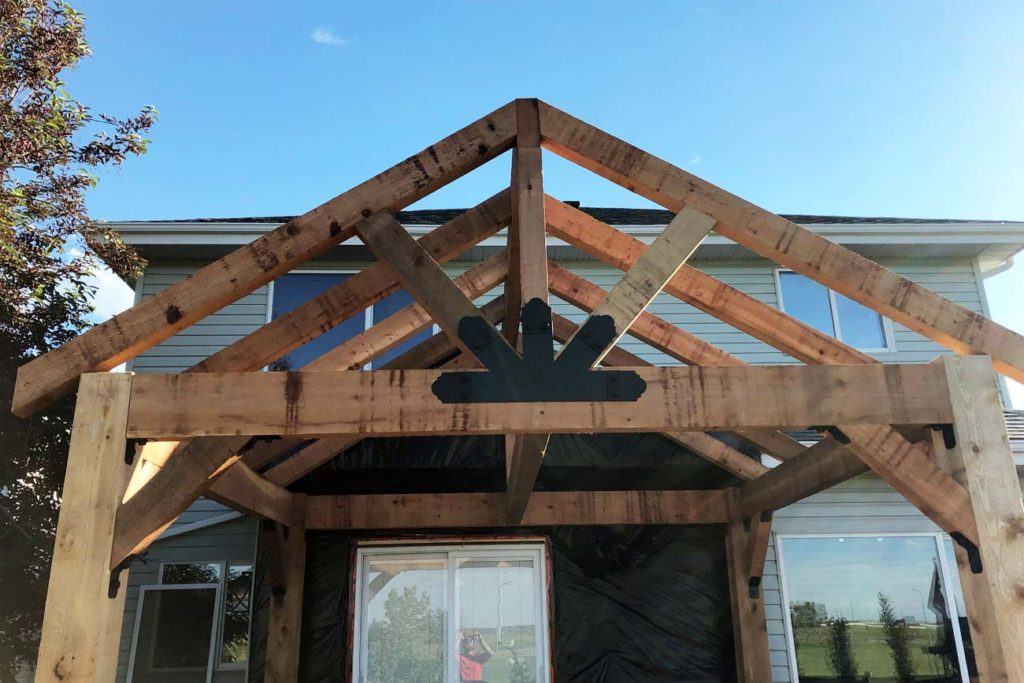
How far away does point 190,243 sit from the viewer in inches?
325

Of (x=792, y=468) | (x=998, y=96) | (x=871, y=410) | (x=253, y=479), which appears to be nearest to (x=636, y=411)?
(x=871, y=410)

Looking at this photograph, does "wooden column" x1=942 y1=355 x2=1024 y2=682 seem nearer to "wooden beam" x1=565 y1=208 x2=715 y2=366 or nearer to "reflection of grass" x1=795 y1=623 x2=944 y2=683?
"wooden beam" x1=565 y1=208 x2=715 y2=366

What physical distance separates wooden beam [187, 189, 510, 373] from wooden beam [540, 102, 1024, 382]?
103 centimetres

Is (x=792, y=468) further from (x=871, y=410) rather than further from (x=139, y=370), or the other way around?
(x=139, y=370)

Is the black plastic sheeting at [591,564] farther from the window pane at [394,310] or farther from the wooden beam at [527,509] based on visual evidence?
the window pane at [394,310]

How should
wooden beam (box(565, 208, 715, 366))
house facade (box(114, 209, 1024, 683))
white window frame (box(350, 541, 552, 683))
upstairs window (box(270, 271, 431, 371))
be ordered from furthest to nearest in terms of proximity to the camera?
1. upstairs window (box(270, 271, 431, 371))
2. house facade (box(114, 209, 1024, 683))
3. white window frame (box(350, 541, 552, 683))
4. wooden beam (box(565, 208, 715, 366))

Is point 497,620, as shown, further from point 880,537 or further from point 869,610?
point 880,537

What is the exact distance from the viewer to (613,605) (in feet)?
22.1

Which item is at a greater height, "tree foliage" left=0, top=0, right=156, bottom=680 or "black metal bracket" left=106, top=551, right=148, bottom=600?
"tree foliage" left=0, top=0, right=156, bottom=680

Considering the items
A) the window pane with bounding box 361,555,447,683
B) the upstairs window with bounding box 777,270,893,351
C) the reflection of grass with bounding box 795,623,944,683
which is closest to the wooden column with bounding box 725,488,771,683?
the reflection of grass with bounding box 795,623,944,683

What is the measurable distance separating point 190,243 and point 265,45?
3.16 metres

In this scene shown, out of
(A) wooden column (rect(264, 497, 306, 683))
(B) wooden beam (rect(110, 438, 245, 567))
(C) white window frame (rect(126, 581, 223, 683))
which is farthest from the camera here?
(C) white window frame (rect(126, 581, 223, 683))

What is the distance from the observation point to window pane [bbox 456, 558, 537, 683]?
6.68 meters

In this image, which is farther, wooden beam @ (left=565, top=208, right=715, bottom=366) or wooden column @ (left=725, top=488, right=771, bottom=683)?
wooden column @ (left=725, top=488, right=771, bottom=683)
